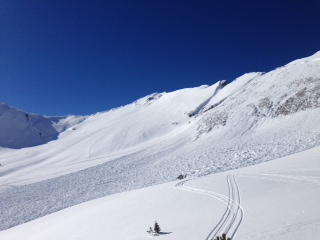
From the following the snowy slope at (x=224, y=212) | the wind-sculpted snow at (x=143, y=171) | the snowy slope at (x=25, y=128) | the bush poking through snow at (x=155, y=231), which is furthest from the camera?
the snowy slope at (x=25, y=128)

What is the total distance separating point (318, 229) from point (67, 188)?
110ft

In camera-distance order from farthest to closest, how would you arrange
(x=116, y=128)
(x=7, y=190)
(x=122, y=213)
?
(x=116, y=128) → (x=7, y=190) → (x=122, y=213)

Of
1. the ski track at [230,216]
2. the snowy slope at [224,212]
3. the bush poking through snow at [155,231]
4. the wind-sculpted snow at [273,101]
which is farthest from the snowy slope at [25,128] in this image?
the bush poking through snow at [155,231]

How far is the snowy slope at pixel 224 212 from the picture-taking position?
920 cm

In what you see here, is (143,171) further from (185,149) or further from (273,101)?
(273,101)

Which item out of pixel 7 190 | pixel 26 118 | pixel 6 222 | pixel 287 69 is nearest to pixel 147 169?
pixel 6 222

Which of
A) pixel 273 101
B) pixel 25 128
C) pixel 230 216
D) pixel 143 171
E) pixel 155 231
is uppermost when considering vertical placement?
A: pixel 25 128

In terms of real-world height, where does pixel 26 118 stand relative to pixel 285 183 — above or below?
above

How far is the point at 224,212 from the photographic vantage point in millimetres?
11680

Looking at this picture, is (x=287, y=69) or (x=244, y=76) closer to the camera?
(x=287, y=69)

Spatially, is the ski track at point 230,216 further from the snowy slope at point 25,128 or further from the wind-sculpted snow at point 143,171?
the snowy slope at point 25,128

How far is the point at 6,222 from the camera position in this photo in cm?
2561

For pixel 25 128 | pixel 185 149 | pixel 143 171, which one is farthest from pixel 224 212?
pixel 25 128

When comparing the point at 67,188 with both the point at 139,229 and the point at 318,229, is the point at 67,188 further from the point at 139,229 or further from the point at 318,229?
the point at 318,229
